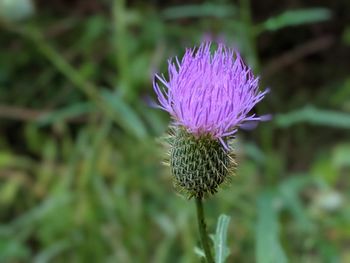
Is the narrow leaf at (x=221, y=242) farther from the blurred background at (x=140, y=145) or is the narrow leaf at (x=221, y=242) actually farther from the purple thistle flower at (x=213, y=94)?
the blurred background at (x=140, y=145)

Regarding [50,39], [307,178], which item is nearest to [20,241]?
[307,178]

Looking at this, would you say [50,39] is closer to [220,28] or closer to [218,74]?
[220,28]

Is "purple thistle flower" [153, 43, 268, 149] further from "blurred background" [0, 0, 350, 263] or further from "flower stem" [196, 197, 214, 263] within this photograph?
"blurred background" [0, 0, 350, 263]

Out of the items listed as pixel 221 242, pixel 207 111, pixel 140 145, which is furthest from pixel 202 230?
pixel 140 145

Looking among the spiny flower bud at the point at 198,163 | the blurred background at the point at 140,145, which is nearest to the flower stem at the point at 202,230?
the spiny flower bud at the point at 198,163

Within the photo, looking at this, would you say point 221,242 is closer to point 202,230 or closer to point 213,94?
point 202,230

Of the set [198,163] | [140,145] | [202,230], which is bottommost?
[202,230]

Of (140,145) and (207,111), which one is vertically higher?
(140,145)

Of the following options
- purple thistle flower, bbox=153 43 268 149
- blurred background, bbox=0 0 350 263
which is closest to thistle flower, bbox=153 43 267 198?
purple thistle flower, bbox=153 43 268 149
